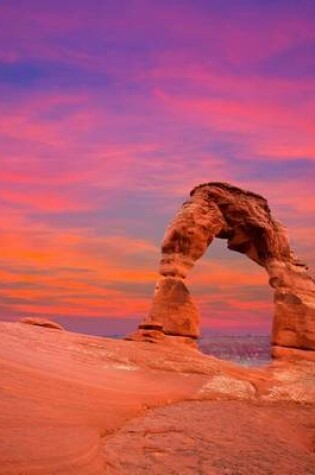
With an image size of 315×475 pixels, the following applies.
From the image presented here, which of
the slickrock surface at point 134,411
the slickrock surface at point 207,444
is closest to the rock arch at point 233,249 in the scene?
the slickrock surface at point 134,411

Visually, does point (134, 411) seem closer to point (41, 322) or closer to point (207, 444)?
point (207, 444)

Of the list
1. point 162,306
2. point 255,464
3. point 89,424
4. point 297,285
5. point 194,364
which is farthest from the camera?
point 297,285

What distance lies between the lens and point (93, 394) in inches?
403

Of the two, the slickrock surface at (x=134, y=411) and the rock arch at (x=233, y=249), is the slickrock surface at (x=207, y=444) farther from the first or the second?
the rock arch at (x=233, y=249)

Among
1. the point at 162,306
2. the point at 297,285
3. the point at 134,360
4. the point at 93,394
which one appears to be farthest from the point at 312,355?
the point at 93,394

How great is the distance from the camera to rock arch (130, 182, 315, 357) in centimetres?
2209

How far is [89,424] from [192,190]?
1805 centimetres

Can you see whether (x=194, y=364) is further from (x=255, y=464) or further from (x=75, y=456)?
(x=75, y=456)

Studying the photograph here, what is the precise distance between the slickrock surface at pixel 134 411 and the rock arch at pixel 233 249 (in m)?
3.53

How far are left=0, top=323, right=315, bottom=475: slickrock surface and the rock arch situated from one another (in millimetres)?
3527

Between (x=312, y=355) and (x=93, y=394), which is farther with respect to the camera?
(x=312, y=355)

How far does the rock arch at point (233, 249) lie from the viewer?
72.5ft

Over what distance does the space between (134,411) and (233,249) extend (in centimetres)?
1778

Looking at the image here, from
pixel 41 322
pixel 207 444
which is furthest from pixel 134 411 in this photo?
pixel 41 322
